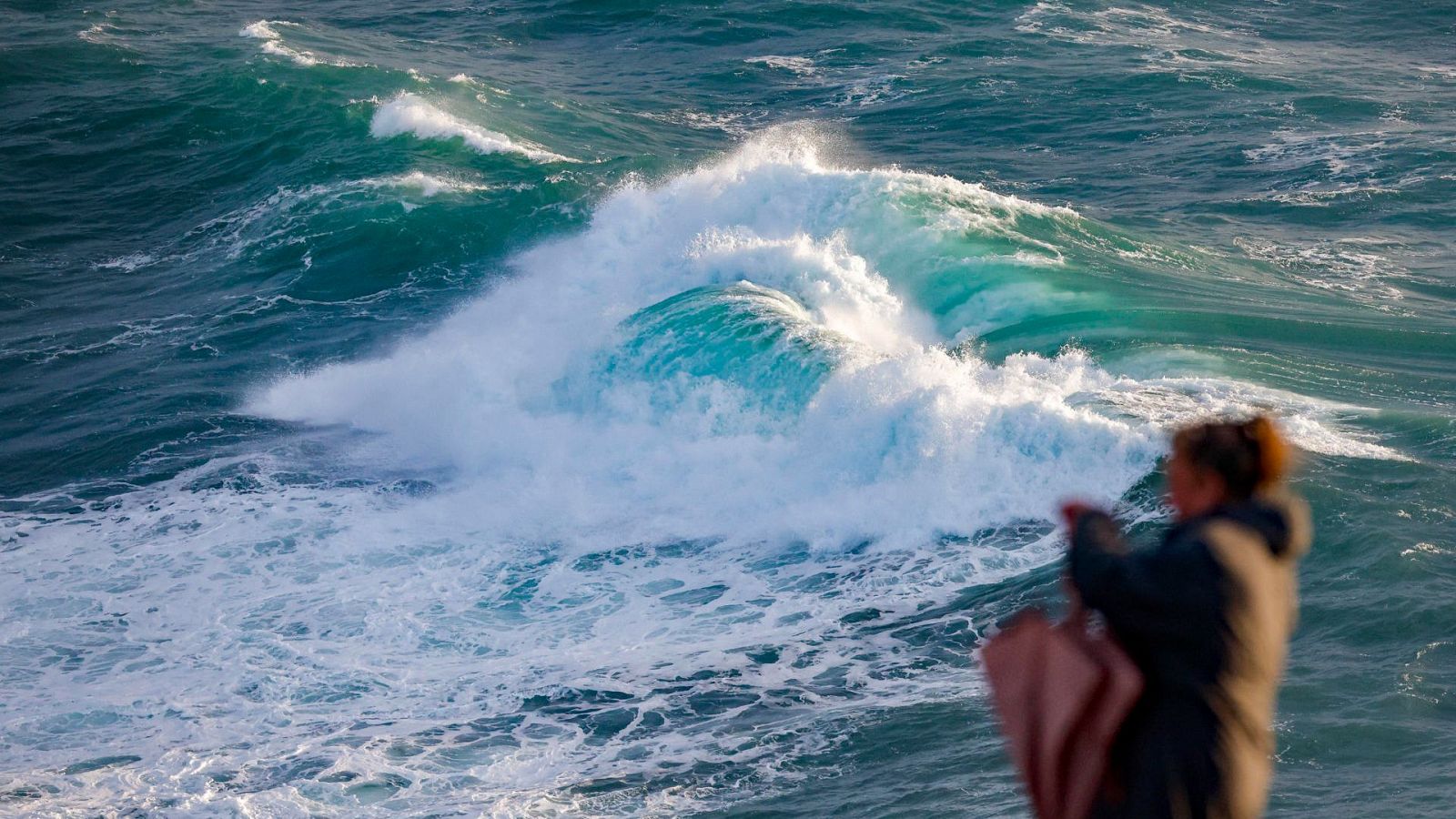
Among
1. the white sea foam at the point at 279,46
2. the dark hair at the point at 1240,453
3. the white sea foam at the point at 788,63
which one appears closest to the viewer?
the dark hair at the point at 1240,453

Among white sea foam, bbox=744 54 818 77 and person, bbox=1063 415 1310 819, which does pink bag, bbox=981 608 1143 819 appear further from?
white sea foam, bbox=744 54 818 77

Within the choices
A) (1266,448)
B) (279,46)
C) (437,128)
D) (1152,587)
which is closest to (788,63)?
(437,128)

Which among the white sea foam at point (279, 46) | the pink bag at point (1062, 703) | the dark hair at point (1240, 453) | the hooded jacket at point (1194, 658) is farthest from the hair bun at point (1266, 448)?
the white sea foam at point (279, 46)

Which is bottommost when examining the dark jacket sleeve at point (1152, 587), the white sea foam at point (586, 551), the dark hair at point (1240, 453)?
the white sea foam at point (586, 551)

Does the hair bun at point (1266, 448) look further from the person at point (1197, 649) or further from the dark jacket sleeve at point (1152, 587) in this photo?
the dark jacket sleeve at point (1152, 587)

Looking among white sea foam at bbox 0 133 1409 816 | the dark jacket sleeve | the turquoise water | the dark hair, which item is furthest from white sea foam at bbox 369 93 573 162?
the dark jacket sleeve

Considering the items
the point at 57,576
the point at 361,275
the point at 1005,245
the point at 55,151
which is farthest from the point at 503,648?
the point at 55,151
